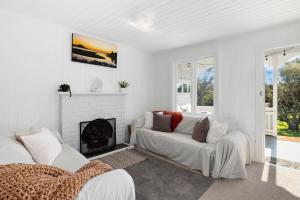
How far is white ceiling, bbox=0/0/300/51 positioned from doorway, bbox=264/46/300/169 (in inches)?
75.6

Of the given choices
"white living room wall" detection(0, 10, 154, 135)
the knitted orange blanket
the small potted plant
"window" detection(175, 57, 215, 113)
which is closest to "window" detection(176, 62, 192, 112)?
"window" detection(175, 57, 215, 113)

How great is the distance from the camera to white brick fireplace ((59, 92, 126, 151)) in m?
2.93

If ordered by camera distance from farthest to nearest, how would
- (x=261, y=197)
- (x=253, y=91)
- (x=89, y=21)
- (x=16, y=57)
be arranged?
(x=253, y=91)
(x=89, y=21)
(x=16, y=57)
(x=261, y=197)

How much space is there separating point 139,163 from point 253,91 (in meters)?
2.42

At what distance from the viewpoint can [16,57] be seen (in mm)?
2490

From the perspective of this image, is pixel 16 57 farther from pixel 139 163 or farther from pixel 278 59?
pixel 278 59

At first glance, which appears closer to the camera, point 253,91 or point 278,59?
Answer: point 253,91

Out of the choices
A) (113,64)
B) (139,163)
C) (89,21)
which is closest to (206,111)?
(139,163)

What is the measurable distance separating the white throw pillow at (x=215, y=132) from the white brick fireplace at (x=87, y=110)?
6.33 feet

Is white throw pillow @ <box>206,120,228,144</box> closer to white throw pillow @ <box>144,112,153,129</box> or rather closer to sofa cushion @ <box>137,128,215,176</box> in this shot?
sofa cushion @ <box>137,128,215,176</box>

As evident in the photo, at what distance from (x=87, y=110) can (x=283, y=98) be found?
5.21 meters

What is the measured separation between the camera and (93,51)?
11.0 ft

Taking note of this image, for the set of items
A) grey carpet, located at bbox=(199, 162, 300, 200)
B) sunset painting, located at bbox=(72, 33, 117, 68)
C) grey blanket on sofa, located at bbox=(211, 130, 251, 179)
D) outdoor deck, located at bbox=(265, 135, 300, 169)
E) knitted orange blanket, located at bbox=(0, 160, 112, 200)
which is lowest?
grey carpet, located at bbox=(199, 162, 300, 200)

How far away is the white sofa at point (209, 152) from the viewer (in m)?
2.35
